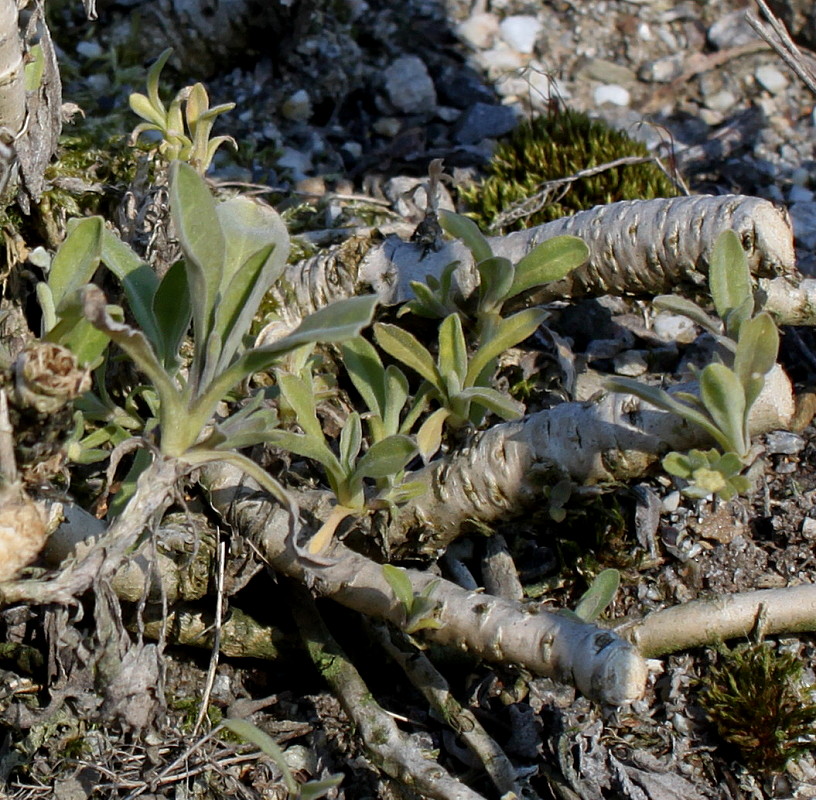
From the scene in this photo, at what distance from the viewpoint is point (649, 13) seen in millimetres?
4312

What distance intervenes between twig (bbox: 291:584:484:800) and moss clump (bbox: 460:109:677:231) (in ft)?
4.70

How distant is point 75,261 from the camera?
1.75m

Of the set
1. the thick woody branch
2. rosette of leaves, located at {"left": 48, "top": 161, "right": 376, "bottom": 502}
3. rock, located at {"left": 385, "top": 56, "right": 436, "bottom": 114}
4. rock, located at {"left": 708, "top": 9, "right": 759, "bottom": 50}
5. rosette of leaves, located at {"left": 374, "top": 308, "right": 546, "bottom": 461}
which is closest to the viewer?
rosette of leaves, located at {"left": 48, "top": 161, "right": 376, "bottom": 502}

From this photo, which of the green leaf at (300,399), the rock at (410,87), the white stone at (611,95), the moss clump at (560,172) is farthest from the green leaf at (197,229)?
the white stone at (611,95)

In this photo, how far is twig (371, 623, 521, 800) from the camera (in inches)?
74.3

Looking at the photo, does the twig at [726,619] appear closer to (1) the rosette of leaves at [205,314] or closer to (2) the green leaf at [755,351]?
(2) the green leaf at [755,351]

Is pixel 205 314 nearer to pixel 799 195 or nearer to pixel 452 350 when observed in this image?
pixel 452 350

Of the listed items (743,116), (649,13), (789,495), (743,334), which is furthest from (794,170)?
(743,334)

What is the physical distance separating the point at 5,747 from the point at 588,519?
4.61ft

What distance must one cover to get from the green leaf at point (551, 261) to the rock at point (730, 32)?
2.47 meters

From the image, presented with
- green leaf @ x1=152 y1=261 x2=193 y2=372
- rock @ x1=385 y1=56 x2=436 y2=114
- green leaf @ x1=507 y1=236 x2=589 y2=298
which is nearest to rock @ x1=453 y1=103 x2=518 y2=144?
rock @ x1=385 y1=56 x2=436 y2=114

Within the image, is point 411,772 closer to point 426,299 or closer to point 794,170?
point 426,299

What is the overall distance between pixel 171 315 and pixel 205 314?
22 cm

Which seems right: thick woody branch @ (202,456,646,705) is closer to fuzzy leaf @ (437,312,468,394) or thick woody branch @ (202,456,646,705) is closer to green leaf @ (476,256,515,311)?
fuzzy leaf @ (437,312,468,394)
